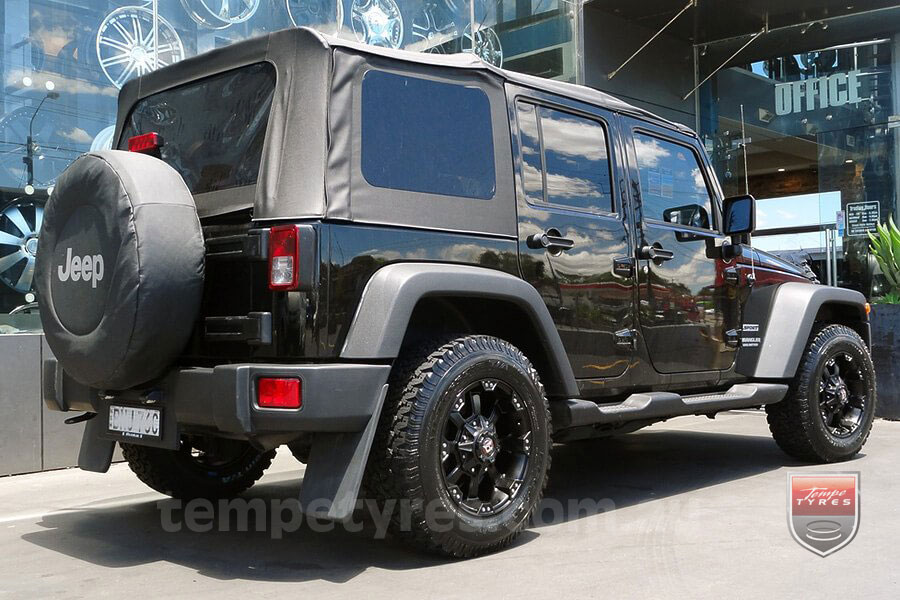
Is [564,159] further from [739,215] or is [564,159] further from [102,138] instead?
[102,138]

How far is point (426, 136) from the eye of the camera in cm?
399

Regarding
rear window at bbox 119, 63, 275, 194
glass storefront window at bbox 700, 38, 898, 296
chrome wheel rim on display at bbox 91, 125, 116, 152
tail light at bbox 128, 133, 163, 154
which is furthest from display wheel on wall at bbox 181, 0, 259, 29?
glass storefront window at bbox 700, 38, 898, 296

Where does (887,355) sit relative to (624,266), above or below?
below

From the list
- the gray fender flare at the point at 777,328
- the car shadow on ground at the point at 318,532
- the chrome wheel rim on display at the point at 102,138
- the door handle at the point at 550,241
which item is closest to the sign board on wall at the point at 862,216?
the car shadow on ground at the point at 318,532

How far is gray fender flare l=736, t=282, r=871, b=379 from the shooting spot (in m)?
5.79

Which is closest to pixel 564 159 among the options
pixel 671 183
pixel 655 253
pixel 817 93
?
pixel 655 253

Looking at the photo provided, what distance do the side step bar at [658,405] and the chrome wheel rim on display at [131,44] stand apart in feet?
15.4

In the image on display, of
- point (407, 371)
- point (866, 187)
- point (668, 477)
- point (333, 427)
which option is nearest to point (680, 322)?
point (668, 477)

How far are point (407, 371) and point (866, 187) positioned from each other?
10399 mm

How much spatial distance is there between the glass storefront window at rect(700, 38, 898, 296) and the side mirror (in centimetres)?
678

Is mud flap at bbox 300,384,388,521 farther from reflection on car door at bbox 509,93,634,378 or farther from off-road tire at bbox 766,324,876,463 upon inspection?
off-road tire at bbox 766,324,876,463

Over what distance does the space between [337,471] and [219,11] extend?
587cm

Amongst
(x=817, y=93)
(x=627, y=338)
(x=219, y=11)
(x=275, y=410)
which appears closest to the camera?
(x=275, y=410)

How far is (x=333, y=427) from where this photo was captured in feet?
11.3
